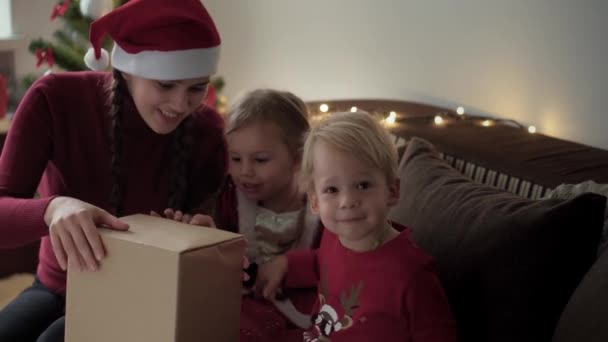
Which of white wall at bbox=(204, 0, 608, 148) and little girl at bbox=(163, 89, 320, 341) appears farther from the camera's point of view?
white wall at bbox=(204, 0, 608, 148)

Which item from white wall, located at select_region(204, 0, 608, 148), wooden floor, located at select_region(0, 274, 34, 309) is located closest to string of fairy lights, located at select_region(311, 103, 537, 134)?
white wall, located at select_region(204, 0, 608, 148)

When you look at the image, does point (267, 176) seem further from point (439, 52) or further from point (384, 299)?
point (439, 52)

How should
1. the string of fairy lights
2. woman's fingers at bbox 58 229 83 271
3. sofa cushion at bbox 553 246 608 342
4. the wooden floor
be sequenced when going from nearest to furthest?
sofa cushion at bbox 553 246 608 342
woman's fingers at bbox 58 229 83 271
the string of fairy lights
the wooden floor

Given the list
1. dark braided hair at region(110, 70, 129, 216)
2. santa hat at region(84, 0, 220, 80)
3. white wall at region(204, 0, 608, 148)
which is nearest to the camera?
santa hat at region(84, 0, 220, 80)

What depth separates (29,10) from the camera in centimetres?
333

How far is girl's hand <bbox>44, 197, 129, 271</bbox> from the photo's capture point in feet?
3.70

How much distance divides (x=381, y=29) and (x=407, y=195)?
3.96 feet

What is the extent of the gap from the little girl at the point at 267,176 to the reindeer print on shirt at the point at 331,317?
0.76 ft

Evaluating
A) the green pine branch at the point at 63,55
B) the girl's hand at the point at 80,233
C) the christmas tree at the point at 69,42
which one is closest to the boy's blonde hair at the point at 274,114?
the girl's hand at the point at 80,233

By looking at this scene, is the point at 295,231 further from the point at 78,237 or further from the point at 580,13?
the point at 580,13

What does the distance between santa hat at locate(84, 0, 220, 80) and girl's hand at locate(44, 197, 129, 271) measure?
0.37 meters

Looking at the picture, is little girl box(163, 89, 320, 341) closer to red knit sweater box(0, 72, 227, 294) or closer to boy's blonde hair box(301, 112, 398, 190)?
red knit sweater box(0, 72, 227, 294)

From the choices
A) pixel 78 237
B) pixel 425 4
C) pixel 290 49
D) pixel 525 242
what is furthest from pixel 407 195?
pixel 290 49

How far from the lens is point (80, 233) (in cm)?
114
